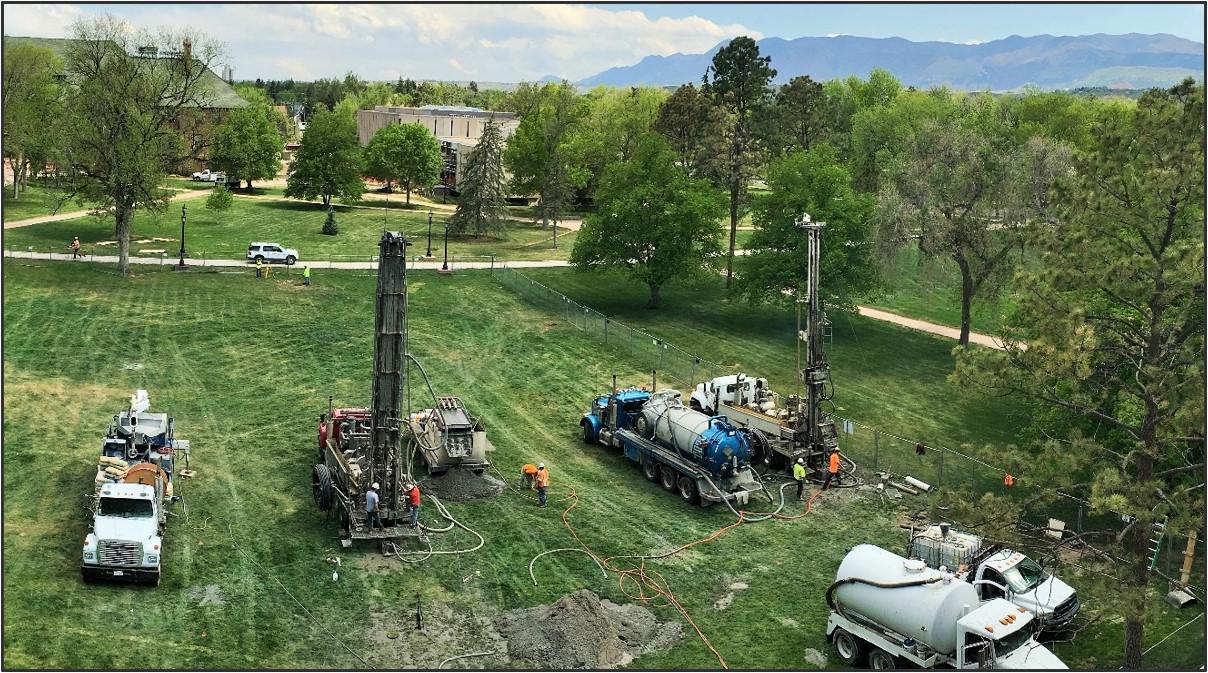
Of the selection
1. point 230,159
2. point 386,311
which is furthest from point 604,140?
point 386,311

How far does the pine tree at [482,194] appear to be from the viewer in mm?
90875

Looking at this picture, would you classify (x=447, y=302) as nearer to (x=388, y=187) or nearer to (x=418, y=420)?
(x=418, y=420)

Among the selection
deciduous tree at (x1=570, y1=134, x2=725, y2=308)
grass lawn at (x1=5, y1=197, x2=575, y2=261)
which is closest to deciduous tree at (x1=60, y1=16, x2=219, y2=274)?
grass lawn at (x1=5, y1=197, x2=575, y2=261)

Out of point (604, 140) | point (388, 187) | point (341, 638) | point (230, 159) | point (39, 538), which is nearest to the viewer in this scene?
point (341, 638)

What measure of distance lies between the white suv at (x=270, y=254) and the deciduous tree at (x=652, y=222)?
18246 millimetres

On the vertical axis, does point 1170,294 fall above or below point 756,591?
above

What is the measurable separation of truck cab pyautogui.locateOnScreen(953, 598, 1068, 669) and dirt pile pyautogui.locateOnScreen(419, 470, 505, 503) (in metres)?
16.6

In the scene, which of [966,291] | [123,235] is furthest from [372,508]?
[123,235]

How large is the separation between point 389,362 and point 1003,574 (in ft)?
56.0

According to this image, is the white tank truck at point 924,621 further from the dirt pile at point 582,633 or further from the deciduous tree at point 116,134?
the deciduous tree at point 116,134

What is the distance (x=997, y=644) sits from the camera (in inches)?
996

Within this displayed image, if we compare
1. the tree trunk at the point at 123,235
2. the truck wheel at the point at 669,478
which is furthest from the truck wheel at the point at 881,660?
the tree trunk at the point at 123,235

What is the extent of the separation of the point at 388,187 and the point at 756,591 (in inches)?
3683

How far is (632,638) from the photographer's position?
28328 millimetres
